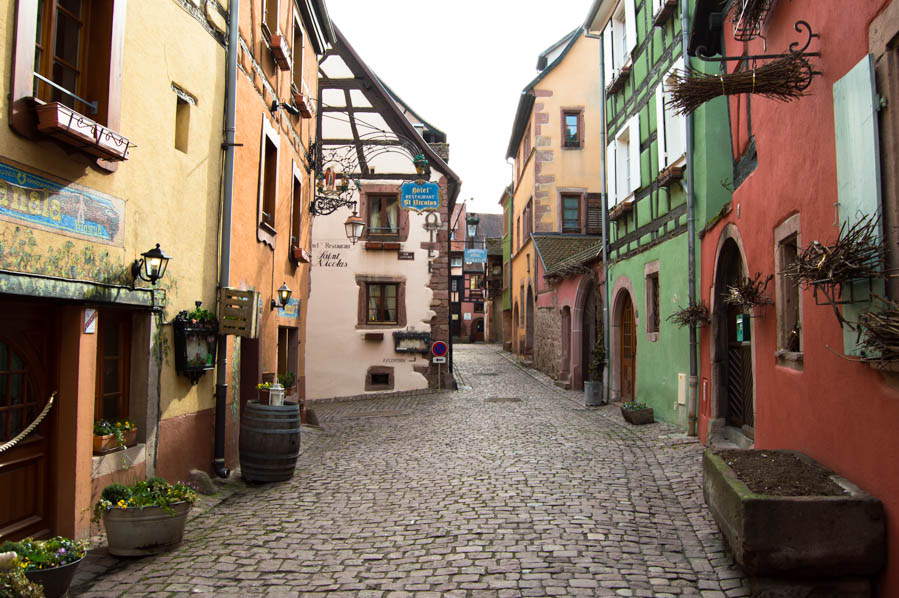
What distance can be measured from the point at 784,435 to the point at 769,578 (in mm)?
2042

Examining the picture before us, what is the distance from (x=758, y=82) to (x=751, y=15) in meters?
1.32

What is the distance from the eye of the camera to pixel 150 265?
211 inches

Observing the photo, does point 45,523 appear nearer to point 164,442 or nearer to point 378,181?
point 164,442

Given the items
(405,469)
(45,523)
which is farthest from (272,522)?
(405,469)

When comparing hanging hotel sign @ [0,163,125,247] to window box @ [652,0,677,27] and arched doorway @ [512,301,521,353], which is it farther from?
arched doorway @ [512,301,521,353]

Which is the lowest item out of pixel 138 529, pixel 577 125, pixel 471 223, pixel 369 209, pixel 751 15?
pixel 138 529

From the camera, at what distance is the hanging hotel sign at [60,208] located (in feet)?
13.2

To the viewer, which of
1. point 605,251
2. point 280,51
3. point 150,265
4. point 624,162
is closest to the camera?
point 150,265

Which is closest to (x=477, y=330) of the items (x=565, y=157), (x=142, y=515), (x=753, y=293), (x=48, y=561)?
(x=565, y=157)

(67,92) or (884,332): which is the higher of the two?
(67,92)

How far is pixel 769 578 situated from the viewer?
3.77 m

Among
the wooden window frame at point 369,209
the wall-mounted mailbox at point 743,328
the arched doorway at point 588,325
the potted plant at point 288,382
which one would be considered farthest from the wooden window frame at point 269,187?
the arched doorway at point 588,325

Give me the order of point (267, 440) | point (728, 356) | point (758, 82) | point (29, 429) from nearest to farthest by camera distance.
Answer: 1. point (29, 429)
2. point (758, 82)
3. point (267, 440)
4. point (728, 356)

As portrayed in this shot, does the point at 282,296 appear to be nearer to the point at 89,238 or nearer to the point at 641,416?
the point at 89,238
